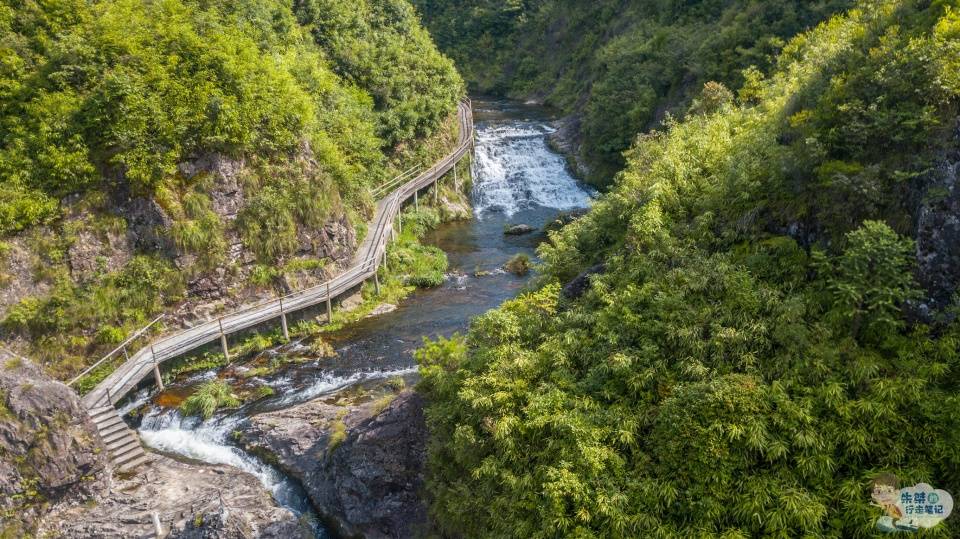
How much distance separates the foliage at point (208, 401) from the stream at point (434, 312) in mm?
329

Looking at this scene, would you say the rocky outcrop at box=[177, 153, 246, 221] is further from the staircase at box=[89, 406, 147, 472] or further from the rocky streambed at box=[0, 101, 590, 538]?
the staircase at box=[89, 406, 147, 472]

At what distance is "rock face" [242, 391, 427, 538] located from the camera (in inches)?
507

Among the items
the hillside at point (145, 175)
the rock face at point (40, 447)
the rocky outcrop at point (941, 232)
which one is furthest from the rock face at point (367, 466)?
the rocky outcrop at point (941, 232)

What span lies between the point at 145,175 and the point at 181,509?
39.5 ft

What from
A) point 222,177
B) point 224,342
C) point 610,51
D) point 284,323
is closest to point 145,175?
point 222,177

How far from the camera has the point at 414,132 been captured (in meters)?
37.2

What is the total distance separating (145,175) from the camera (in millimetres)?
19812

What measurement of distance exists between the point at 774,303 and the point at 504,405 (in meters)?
5.46

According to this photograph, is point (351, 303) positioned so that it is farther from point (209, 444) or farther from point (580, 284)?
A: point (580, 284)

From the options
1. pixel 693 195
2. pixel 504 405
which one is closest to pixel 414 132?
pixel 693 195

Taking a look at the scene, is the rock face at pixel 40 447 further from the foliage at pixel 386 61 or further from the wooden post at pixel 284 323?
the foliage at pixel 386 61

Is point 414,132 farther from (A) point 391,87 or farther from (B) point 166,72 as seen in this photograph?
(B) point 166,72

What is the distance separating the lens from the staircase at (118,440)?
15.4 metres

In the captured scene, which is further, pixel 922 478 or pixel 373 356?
pixel 373 356
